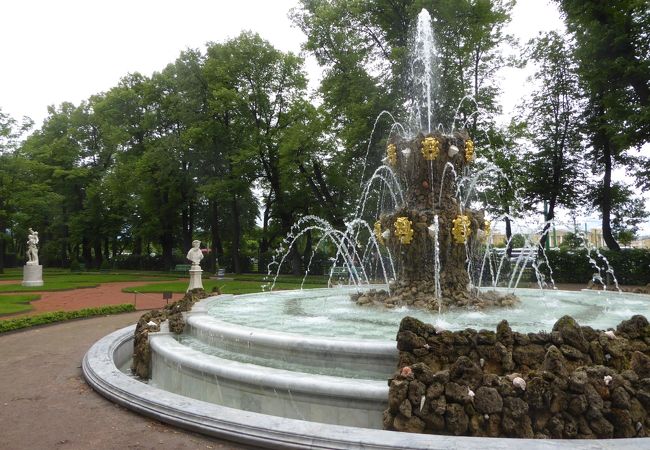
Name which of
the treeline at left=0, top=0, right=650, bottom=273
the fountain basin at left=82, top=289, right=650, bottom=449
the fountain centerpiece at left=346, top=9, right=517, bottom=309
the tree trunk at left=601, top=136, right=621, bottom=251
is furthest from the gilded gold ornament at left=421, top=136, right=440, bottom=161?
the tree trunk at left=601, top=136, right=621, bottom=251

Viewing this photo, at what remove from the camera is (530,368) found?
5.18 meters

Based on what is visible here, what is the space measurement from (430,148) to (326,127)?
19.7m

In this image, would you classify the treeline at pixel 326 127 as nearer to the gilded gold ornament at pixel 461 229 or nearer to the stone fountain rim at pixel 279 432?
the gilded gold ornament at pixel 461 229

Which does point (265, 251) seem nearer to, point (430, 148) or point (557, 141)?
point (557, 141)

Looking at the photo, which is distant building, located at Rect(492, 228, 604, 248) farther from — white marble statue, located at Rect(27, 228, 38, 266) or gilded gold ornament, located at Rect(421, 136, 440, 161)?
white marble statue, located at Rect(27, 228, 38, 266)

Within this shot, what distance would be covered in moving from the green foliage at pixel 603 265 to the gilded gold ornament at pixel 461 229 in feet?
62.0

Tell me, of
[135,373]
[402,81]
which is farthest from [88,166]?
[135,373]

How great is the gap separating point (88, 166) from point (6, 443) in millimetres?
51132

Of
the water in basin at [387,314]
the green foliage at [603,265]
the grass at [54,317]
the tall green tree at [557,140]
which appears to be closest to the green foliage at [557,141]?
the tall green tree at [557,140]

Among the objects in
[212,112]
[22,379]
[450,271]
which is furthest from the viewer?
[212,112]

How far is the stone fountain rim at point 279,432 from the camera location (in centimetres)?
396

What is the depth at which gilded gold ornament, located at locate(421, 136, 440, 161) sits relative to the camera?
11547mm

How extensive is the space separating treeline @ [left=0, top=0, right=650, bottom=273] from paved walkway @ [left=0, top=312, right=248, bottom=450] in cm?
1778

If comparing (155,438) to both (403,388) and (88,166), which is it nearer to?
(403,388)
